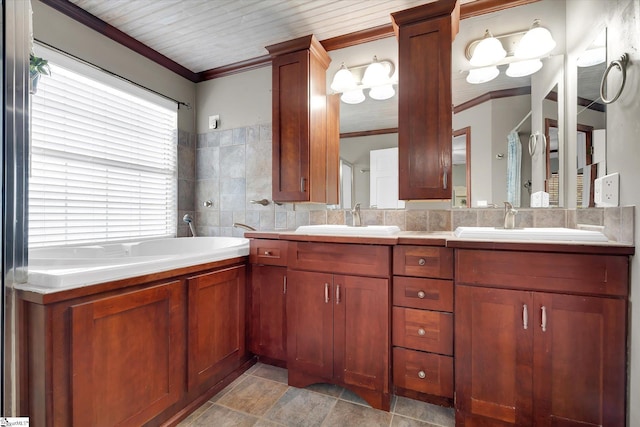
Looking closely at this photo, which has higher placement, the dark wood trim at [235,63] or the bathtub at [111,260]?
the dark wood trim at [235,63]

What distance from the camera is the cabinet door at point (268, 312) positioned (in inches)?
75.0

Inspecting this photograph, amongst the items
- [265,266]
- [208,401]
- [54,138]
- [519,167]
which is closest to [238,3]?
[54,138]

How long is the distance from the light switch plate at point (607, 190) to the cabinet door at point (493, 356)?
54 cm

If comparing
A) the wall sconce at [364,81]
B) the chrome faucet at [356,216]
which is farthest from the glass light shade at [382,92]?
the chrome faucet at [356,216]

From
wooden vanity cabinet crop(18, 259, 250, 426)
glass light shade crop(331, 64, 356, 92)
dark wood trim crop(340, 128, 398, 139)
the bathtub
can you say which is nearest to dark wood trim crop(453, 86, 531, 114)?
dark wood trim crop(340, 128, 398, 139)

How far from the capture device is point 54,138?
74.9 inches

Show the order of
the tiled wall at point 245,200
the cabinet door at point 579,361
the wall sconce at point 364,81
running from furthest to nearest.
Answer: the wall sconce at point 364,81 → the tiled wall at point 245,200 → the cabinet door at point 579,361

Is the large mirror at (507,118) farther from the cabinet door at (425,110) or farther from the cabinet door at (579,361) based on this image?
the cabinet door at (579,361)

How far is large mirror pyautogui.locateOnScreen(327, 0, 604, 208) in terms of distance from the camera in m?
1.76

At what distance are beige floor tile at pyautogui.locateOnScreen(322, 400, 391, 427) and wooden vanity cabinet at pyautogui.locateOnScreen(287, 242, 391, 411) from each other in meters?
0.05

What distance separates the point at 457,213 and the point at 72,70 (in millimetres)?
2724

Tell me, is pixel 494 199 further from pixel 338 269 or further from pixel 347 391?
pixel 347 391

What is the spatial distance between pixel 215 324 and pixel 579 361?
5.74ft

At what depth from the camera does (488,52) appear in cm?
186
